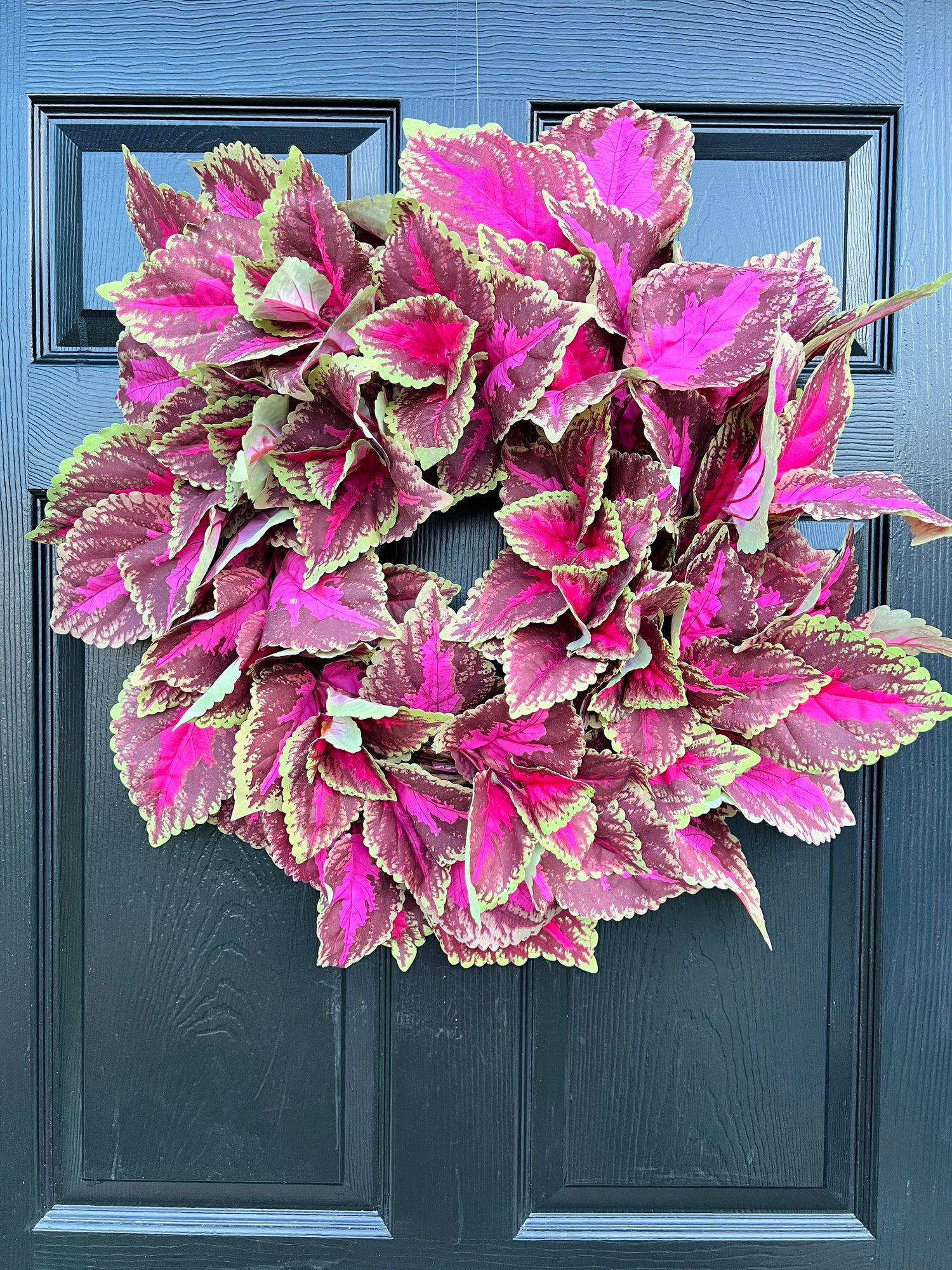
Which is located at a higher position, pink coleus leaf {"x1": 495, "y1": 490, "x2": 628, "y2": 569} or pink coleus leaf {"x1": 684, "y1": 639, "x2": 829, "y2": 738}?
pink coleus leaf {"x1": 495, "y1": 490, "x2": 628, "y2": 569}

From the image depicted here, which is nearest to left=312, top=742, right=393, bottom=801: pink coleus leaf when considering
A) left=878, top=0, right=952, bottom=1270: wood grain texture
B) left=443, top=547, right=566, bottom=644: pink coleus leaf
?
left=443, top=547, right=566, bottom=644: pink coleus leaf

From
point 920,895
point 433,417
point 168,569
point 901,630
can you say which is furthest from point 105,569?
point 920,895

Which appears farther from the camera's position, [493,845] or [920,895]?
[920,895]

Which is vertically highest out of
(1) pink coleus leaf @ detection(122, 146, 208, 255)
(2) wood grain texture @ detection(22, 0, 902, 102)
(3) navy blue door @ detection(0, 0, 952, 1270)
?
(2) wood grain texture @ detection(22, 0, 902, 102)

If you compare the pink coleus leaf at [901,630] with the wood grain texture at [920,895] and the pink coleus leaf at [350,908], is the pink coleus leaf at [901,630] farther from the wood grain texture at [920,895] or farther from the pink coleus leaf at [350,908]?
the pink coleus leaf at [350,908]

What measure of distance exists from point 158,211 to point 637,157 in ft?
1.07

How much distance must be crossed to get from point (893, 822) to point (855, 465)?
0.97ft

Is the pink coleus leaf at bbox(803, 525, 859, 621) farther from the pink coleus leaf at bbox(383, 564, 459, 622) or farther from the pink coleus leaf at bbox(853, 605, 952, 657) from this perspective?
the pink coleus leaf at bbox(383, 564, 459, 622)

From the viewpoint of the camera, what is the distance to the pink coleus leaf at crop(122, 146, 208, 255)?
50cm

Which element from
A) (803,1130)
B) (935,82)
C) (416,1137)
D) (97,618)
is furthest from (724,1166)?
(935,82)

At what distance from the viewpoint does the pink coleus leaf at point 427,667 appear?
497 millimetres

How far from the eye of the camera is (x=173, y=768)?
53 centimetres

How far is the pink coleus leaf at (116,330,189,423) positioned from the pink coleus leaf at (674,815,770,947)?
48cm

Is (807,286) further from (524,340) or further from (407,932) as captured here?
(407,932)
